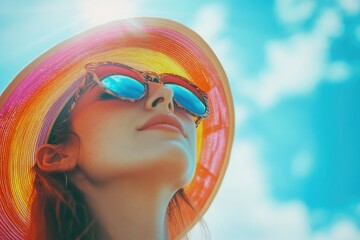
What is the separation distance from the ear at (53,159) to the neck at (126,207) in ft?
0.54

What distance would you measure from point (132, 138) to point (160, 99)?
0.29 metres

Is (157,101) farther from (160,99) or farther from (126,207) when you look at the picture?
(126,207)

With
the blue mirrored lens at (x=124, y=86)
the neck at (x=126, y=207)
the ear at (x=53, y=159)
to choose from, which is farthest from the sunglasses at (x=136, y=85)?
the neck at (x=126, y=207)

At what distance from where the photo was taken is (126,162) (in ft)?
7.20

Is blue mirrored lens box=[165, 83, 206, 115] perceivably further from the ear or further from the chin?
the ear

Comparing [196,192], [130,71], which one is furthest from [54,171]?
[196,192]

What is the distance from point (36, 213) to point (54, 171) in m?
0.23

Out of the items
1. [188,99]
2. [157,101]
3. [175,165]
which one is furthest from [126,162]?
[188,99]

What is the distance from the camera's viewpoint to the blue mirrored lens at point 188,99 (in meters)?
2.60

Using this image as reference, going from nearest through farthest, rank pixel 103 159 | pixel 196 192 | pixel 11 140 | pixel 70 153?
pixel 103 159 < pixel 70 153 < pixel 11 140 < pixel 196 192

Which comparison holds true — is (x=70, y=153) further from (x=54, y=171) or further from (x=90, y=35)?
(x=90, y=35)

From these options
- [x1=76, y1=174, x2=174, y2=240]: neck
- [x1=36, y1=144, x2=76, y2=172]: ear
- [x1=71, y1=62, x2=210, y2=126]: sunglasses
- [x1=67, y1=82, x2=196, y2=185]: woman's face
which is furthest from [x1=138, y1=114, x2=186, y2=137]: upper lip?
[x1=36, y1=144, x2=76, y2=172]: ear

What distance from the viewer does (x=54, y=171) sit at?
2.43 m

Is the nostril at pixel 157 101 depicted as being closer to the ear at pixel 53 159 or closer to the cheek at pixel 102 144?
the cheek at pixel 102 144
